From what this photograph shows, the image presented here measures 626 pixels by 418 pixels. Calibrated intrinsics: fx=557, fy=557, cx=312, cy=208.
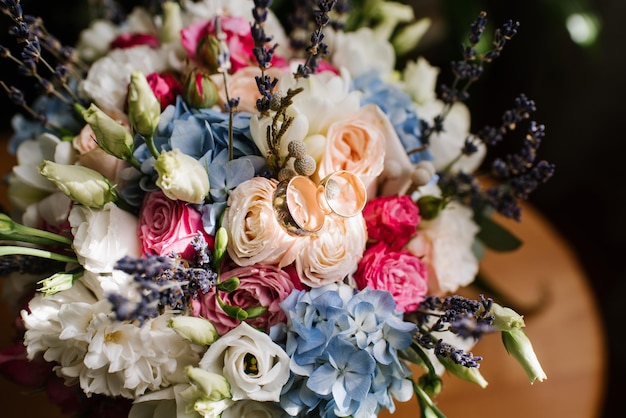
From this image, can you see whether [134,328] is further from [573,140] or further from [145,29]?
[573,140]

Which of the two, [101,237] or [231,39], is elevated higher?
[231,39]

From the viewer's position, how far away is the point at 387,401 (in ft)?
1.73

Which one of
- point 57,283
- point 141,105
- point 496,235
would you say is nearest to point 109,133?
point 141,105

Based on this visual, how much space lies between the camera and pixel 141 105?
0.49m

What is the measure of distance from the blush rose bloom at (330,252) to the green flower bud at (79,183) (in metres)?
0.19

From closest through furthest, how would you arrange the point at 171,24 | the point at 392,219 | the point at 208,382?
the point at 208,382 < the point at 392,219 < the point at 171,24

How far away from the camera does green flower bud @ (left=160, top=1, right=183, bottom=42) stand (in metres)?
0.67

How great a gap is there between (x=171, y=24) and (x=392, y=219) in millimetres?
359

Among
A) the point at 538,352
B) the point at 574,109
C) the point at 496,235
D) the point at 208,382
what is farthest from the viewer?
the point at 574,109

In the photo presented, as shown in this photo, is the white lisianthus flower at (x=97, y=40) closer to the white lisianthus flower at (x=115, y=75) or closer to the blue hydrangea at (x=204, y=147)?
the white lisianthus flower at (x=115, y=75)

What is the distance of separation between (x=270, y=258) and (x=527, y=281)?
0.68 m

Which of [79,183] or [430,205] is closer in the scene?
[79,183]

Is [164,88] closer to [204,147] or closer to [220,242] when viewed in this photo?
[204,147]

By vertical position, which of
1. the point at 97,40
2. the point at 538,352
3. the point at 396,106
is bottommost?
the point at 538,352
